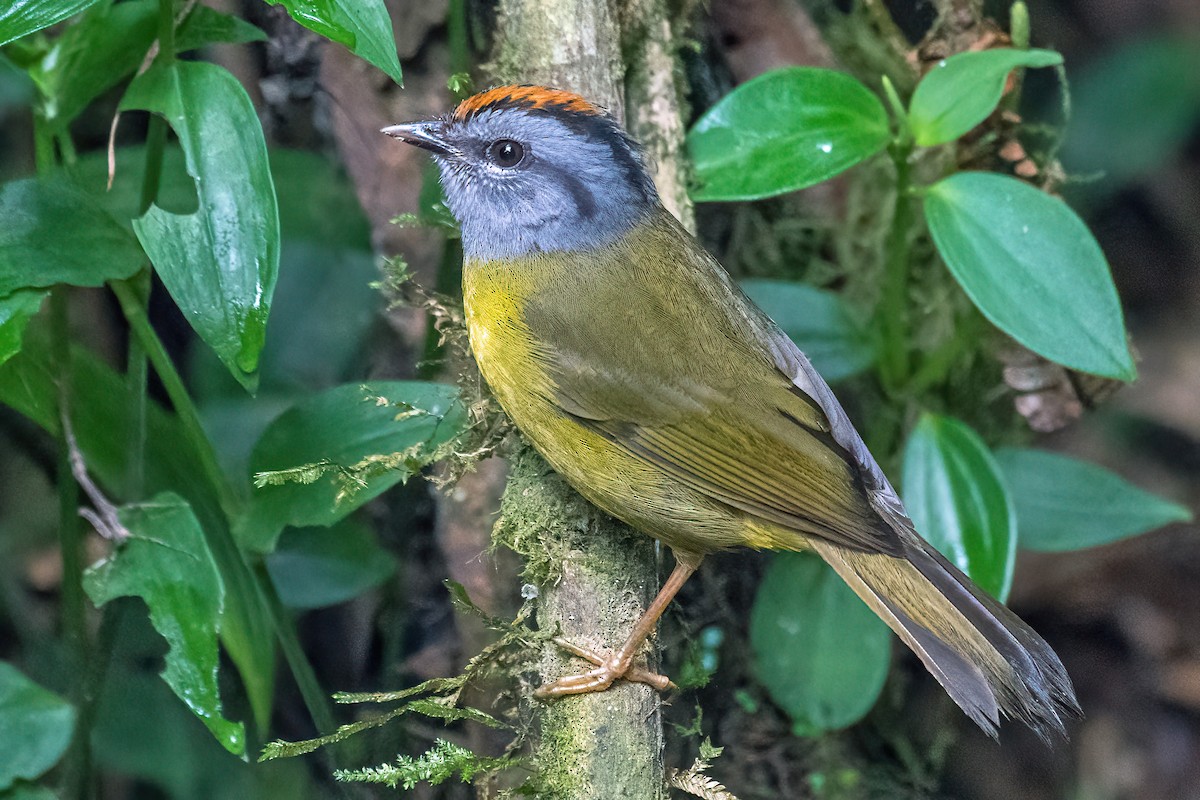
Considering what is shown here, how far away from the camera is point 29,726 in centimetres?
231

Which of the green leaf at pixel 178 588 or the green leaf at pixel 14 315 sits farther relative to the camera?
the green leaf at pixel 178 588

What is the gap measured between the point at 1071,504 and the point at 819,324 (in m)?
0.83

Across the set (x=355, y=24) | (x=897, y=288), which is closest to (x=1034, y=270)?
(x=897, y=288)

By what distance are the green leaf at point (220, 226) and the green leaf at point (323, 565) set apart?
931 millimetres

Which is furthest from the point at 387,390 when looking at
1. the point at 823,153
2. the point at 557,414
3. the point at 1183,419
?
the point at 1183,419

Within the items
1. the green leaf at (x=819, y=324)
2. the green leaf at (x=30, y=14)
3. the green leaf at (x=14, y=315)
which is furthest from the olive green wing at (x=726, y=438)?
the green leaf at (x=30, y=14)

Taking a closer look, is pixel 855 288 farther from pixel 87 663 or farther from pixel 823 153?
pixel 87 663

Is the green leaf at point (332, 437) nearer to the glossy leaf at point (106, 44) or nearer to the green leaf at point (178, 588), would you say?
the green leaf at point (178, 588)

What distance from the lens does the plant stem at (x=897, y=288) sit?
2607 mm

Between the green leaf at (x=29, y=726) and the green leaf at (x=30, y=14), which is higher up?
the green leaf at (x=30, y=14)

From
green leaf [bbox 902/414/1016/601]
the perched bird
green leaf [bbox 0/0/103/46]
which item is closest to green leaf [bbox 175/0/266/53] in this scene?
green leaf [bbox 0/0/103/46]

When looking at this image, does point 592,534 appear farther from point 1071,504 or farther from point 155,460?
point 1071,504

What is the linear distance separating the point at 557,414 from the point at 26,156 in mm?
2079

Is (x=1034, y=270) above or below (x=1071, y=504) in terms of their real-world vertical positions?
above
